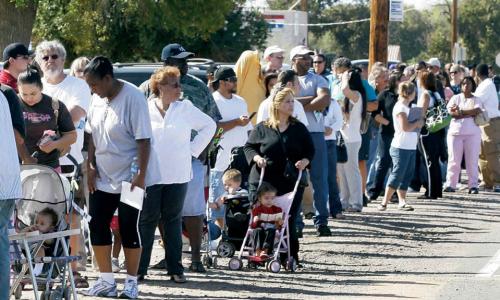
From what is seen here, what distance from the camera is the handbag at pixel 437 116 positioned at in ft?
68.2

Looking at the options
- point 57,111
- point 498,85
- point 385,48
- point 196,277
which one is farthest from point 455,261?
point 498,85

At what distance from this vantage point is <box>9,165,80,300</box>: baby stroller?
965 cm

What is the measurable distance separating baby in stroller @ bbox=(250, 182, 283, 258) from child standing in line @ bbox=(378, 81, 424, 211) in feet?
20.7

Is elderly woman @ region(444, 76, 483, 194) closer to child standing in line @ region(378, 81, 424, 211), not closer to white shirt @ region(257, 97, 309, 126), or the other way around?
child standing in line @ region(378, 81, 424, 211)

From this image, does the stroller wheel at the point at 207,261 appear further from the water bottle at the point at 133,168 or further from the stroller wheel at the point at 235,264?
the water bottle at the point at 133,168

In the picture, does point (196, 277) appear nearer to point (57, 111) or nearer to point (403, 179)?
point (57, 111)

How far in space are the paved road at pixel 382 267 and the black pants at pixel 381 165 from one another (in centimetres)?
151

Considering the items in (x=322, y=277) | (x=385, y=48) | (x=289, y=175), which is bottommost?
(x=322, y=277)

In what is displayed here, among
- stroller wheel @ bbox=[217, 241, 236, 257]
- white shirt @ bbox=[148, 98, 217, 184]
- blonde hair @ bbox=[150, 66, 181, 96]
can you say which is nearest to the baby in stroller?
stroller wheel @ bbox=[217, 241, 236, 257]

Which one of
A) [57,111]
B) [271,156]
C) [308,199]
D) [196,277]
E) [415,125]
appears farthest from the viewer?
[415,125]

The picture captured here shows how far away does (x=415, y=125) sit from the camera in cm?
1873

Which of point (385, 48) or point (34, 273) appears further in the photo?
point (385, 48)

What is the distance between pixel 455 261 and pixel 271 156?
2509 mm

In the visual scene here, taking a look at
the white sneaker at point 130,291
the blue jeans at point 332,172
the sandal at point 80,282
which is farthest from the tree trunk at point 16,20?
the white sneaker at point 130,291
